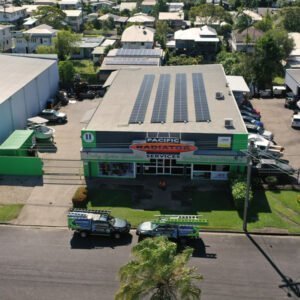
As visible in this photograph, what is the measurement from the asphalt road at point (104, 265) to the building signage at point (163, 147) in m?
9.40

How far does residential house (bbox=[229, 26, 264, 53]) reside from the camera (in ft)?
286

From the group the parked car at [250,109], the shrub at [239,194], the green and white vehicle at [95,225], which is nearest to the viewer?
the green and white vehicle at [95,225]

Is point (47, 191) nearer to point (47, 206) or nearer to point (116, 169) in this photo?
point (47, 206)

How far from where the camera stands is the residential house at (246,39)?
286 ft

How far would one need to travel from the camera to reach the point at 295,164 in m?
43.2

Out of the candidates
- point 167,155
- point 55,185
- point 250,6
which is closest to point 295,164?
point 167,155

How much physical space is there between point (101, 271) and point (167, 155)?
14.3 m

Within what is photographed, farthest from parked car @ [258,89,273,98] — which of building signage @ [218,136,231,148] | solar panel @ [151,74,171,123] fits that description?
building signage @ [218,136,231,148]

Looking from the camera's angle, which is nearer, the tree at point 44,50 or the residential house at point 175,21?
the tree at point 44,50

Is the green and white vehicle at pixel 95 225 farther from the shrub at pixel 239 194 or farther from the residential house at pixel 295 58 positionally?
the residential house at pixel 295 58

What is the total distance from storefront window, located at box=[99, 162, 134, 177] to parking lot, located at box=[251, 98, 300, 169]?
16881mm

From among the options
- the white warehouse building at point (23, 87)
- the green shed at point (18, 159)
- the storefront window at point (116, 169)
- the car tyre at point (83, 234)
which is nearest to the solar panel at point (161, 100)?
the storefront window at point (116, 169)

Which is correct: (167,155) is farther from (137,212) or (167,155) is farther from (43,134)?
(43,134)

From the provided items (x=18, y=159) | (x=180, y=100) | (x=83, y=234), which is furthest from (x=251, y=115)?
(x=83, y=234)
